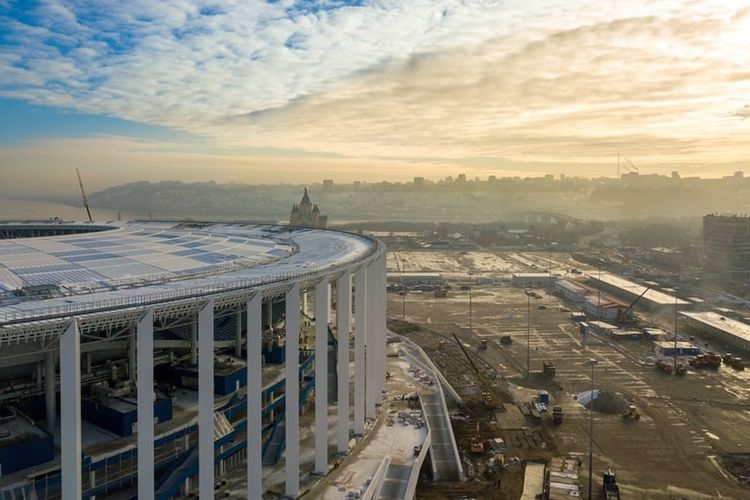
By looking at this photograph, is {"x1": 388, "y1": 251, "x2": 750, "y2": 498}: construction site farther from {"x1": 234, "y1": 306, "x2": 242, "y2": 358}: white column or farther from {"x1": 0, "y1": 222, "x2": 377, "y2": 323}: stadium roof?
{"x1": 0, "y1": 222, "x2": 377, "y2": 323}: stadium roof

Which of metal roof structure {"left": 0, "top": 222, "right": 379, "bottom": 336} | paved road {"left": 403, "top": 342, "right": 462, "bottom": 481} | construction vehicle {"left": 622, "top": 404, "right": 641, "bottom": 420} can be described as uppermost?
metal roof structure {"left": 0, "top": 222, "right": 379, "bottom": 336}

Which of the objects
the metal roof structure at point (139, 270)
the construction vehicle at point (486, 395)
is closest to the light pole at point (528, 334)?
the construction vehicle at point (486, 395)

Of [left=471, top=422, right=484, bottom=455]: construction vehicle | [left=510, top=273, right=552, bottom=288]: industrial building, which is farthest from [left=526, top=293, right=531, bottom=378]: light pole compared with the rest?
[left=471, top=422, right=484, bottom=455]: construction vehicle

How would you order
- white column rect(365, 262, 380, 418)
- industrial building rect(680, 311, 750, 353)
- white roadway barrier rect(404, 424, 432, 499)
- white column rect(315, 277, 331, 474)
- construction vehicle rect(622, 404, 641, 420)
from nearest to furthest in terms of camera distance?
white column rect(315, 277, 331, 474)
white roadway barrier rect(404, 424, 432, 499)
white column rect(365, 262, 380, 418)
construction vehicle rect(622, 404, 641, 420)
industrial building rect(680, 311, 750, 353)

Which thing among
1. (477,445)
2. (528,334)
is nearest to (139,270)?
(477,445)

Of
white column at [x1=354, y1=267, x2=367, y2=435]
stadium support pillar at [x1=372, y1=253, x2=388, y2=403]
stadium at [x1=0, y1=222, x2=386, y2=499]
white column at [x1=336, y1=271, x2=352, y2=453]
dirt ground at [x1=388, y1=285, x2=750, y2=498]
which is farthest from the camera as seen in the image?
stadium support pillar at [x1=372, y1=253, x2=388, y2=403]

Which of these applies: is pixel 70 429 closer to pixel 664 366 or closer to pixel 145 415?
pixel 145 415

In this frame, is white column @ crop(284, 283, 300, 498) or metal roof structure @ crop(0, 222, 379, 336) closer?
metal roof structure @ crop(0, 222, 379, 336)
